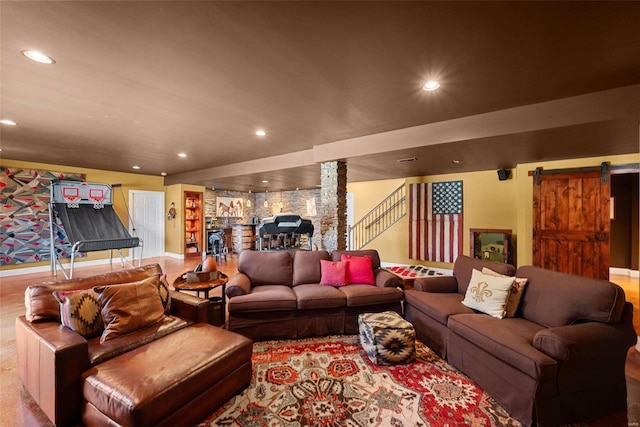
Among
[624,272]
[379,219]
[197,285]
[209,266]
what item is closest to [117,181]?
[209,266]

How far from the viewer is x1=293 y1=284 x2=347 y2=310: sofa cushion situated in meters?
2.90

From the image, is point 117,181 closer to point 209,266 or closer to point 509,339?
point 209,266

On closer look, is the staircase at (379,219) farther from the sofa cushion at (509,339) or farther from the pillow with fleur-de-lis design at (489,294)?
the sofa cushion at (509,339)

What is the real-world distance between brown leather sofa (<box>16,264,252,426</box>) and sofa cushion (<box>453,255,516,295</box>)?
242 cm

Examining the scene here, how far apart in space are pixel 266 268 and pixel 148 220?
6327mm

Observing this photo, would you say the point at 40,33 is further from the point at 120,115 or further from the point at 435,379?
the point at 435,379

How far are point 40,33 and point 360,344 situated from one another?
3.60m

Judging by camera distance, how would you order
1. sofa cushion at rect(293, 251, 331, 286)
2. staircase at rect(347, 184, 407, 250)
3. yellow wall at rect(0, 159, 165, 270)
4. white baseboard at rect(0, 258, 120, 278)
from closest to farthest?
sofa cushion at rect(293, 251, 331, 286) → white baseboard at rect(0, 258, 120, 278) → yellow wall at rect(0, 159, 165, 270) → staircase at rect(347, 184, 407, 250)

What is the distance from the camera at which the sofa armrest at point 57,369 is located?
1567 millimetres

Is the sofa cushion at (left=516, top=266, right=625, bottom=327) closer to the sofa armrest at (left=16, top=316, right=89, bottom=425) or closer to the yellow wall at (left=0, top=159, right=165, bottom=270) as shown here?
A: the sofa armrest at (left=16, top=316, right=89, bottom=425)

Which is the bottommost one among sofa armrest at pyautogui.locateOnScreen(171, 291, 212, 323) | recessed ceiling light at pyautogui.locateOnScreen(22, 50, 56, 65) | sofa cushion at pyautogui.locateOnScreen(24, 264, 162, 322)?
sofa armrest at pyautogui.locateOnScreen(171, 291, 212, 323)

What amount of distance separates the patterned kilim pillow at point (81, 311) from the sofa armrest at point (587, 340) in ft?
10.2

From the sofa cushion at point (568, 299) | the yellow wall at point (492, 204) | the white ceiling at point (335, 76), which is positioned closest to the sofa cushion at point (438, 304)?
the sofa cushion at point (568, 299)

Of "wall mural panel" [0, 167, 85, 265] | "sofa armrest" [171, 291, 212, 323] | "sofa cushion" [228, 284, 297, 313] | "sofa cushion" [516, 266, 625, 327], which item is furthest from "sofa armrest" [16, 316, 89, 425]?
"wall mural panel" [0, 167, 85, 265]
